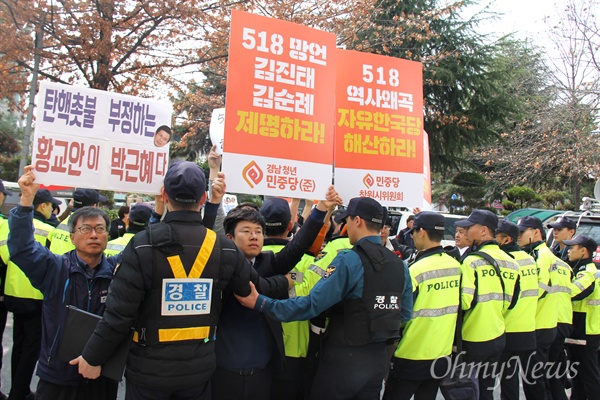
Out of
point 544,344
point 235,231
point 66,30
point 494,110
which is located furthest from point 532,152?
point 235,231

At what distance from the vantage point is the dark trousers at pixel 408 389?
3.56 meters

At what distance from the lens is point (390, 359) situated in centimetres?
352

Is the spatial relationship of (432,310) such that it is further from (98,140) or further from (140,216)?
(140,216)

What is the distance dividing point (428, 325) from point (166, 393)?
2.07 meters

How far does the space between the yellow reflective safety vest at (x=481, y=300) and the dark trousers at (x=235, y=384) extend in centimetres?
204

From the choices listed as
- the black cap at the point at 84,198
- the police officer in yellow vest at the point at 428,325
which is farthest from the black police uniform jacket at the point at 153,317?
the black cap at the point at 84,198

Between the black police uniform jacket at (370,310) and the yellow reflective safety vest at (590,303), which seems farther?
the yellow reflective safety vest at (590,303)

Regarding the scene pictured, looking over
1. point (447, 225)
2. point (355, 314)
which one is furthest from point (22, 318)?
point (447, 225)

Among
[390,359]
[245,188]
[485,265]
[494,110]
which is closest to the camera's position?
[245,188]

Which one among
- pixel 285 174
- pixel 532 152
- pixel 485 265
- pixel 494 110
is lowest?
pixel 485 265

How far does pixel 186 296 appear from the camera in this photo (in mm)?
2266

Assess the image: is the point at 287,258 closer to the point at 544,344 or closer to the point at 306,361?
the point at 306,361

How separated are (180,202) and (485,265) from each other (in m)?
2.85

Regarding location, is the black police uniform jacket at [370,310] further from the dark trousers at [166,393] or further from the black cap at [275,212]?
the dark trousers at [166,393]
